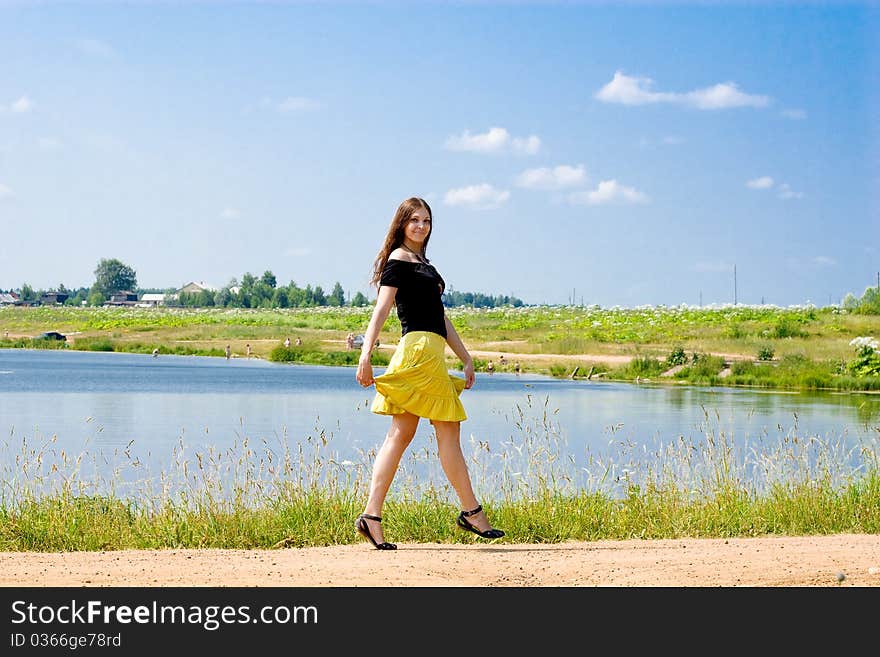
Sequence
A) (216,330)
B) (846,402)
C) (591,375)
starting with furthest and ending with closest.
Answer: (216,330) < (591,375) < (846,402)

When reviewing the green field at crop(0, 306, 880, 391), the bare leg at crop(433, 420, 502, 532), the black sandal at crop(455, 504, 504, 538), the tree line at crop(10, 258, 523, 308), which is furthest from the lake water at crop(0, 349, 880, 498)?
the tree line at crop(10, 258, 523, 308)

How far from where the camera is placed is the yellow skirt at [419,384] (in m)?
6.40

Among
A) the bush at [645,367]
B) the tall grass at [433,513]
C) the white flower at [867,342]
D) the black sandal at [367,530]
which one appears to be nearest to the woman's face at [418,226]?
the black sandal at [367,530]

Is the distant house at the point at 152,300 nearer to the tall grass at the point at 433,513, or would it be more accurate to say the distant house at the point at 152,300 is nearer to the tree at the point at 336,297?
the tree at the point at 336,297

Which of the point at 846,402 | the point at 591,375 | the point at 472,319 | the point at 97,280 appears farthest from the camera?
the point at 97,280

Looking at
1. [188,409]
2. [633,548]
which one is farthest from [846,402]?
[633,548]

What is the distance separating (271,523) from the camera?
284 inches

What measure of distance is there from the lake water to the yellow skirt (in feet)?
6.50

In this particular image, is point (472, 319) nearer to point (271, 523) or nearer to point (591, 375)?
point (591, 375)

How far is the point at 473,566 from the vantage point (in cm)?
607

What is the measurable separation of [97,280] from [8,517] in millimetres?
146750

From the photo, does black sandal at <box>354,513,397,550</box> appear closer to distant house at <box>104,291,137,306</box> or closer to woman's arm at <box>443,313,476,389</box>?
woman's arm at <box>443,313,476,389</box>

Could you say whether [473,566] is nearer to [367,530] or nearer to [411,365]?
[367,530]

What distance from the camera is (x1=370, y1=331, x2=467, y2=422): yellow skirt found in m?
6.40
